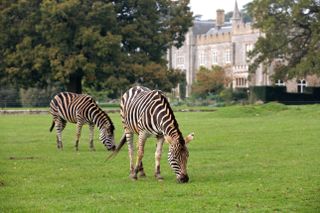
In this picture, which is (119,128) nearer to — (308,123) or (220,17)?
(308,123)

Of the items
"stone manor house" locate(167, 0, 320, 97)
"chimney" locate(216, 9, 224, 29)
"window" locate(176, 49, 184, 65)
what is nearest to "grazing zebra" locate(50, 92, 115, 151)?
"stone manor house" locate(167, 0, 320, 97)

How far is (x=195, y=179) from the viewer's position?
16422 mm

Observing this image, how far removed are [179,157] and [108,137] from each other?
877 cm

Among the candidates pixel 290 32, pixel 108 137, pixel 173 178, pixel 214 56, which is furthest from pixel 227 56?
pixel 173 178

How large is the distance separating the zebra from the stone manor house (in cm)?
6754

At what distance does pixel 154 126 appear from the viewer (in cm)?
1633

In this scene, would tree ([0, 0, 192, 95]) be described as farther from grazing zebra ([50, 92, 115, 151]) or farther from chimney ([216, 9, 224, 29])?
chimney ([216, 9, 224, 29])

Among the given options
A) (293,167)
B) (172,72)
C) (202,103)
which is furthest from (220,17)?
(293,167)

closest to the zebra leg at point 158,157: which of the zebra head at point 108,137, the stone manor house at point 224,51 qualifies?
the zebra head at point 108,137

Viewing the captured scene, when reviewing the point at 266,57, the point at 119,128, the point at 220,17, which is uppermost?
the point at 220,17

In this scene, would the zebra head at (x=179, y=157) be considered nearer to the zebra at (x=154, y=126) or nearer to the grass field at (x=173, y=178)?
the zebra at (x=154, y=126)

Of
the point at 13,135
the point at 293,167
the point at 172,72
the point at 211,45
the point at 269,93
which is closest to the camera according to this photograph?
the point at 293,167

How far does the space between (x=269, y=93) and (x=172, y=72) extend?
10.6 m

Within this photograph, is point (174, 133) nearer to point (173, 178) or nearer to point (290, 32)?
point (173, 178)
